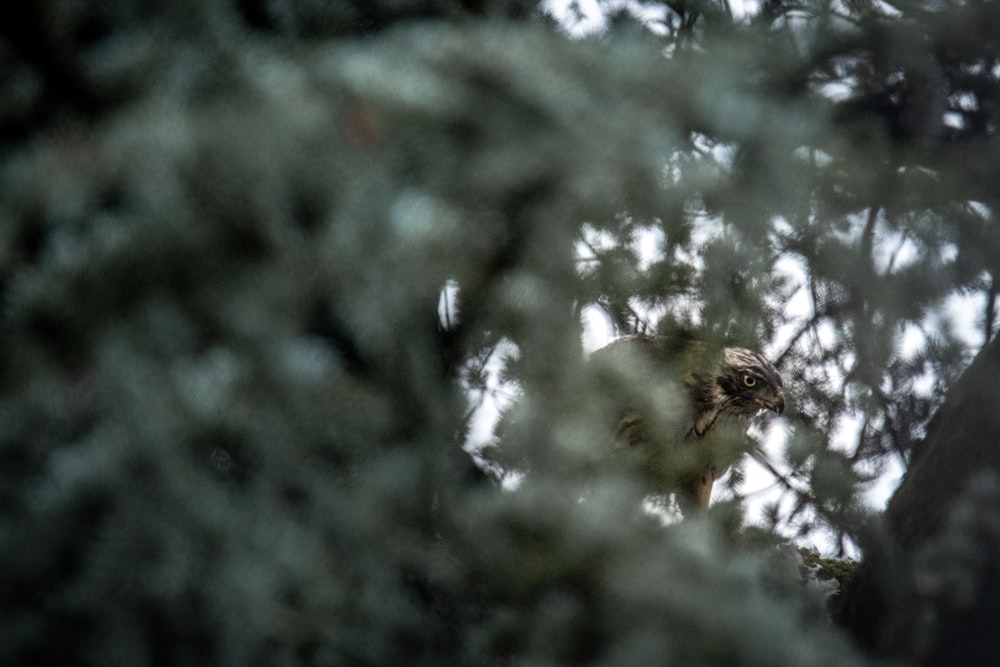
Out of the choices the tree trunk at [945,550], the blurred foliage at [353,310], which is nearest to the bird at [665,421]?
the blurred foliage at [353,310]

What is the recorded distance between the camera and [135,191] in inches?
26.3

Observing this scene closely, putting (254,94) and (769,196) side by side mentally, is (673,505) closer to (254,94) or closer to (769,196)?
(769,196)

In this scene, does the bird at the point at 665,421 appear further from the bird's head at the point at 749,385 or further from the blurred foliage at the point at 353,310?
the bird's head at the point at 749,385

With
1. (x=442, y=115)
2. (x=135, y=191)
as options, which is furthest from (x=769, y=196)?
(x=135, y=191)

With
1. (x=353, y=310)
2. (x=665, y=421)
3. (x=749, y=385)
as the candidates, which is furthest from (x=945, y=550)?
(x=749, y=385)

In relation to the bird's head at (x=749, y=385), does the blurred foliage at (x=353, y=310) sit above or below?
above

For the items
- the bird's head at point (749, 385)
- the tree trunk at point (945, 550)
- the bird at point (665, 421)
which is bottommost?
the bird's head at point (749, 385)

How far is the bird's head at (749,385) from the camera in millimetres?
2152

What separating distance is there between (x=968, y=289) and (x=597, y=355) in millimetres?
881

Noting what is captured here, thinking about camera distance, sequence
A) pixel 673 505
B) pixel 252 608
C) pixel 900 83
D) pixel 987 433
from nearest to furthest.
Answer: pixel 252 608 → pixel 673 505 → pixel 900 83 → pixel 987 433

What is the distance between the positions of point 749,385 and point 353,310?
1907 millimetres

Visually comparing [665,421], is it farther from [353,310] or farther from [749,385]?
[749,385]

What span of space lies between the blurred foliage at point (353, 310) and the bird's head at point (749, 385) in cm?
119

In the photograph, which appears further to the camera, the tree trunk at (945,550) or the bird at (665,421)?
the tree trunk at (945,550)
